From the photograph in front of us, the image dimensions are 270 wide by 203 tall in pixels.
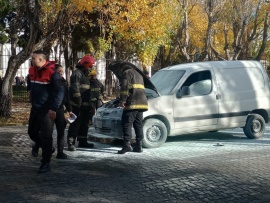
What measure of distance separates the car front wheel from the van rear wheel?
7.58 feet

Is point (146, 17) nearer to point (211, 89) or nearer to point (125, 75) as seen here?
point (211, 89)

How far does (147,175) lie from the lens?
22.9ft

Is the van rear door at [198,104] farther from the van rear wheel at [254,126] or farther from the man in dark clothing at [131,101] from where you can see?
the man in dark clothing at [131,101]

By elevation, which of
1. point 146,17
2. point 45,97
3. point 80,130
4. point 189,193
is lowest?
point 189,193

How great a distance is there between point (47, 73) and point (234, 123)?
4988 mm

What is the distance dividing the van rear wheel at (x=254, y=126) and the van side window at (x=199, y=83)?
138 centimetres

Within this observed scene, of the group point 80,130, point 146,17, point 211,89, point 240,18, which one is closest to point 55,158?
point 80,130

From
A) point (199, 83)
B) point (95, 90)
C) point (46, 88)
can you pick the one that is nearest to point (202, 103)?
point (199, 83)

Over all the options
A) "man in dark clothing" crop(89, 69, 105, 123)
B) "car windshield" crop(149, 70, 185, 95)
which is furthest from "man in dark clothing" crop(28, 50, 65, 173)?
Answer: "car windshield" crop(149, 70, 185, 95)

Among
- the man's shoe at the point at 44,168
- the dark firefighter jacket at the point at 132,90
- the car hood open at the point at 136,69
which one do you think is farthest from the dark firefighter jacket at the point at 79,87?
the man's shoe at the point at 44,168

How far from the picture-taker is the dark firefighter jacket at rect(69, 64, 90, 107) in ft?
28.8

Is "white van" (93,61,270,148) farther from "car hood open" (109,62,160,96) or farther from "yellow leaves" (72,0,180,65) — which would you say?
"yellow leaves" (72,0,180,65)

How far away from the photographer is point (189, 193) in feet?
19.6

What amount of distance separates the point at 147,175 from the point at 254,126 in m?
4.48
